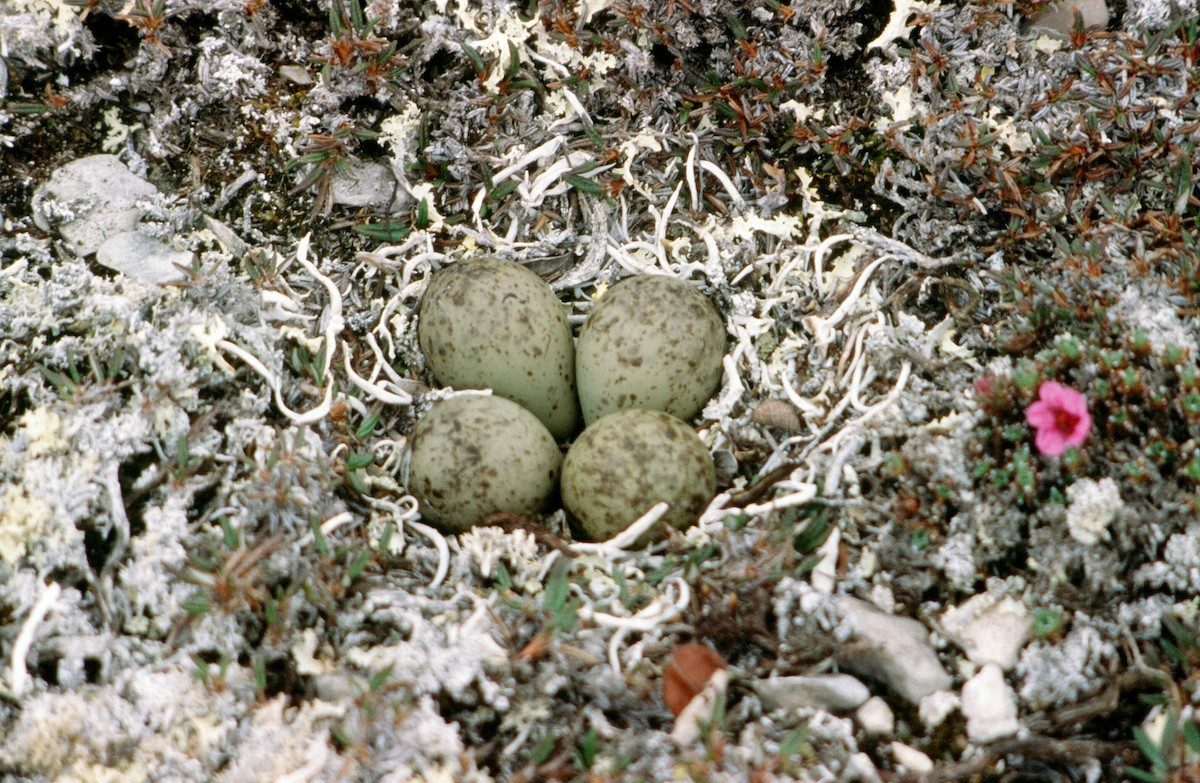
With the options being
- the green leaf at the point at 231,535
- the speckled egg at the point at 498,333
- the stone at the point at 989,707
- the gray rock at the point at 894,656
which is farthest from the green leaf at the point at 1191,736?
the green leaf at the point at 231,535

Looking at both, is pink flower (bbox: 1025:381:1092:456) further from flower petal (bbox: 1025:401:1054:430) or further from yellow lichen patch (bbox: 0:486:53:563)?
yellow lichen patch (bbox: 0:486:53:563)

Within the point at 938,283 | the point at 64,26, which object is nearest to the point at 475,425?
the point at 938,283

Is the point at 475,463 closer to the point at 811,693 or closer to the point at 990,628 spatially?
the point at 811,693

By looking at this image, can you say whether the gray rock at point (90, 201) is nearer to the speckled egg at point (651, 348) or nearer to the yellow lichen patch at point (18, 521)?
the yellow lichen patch at point (18, 521)

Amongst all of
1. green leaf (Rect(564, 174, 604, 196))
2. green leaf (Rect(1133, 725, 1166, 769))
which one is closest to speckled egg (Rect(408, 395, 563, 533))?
green leaf (Rect(564, 174, 604, 196))

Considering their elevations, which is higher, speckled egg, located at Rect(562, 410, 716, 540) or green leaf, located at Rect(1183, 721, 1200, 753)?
green leaf, located at Rect(1183, 721, 1200, 753)
